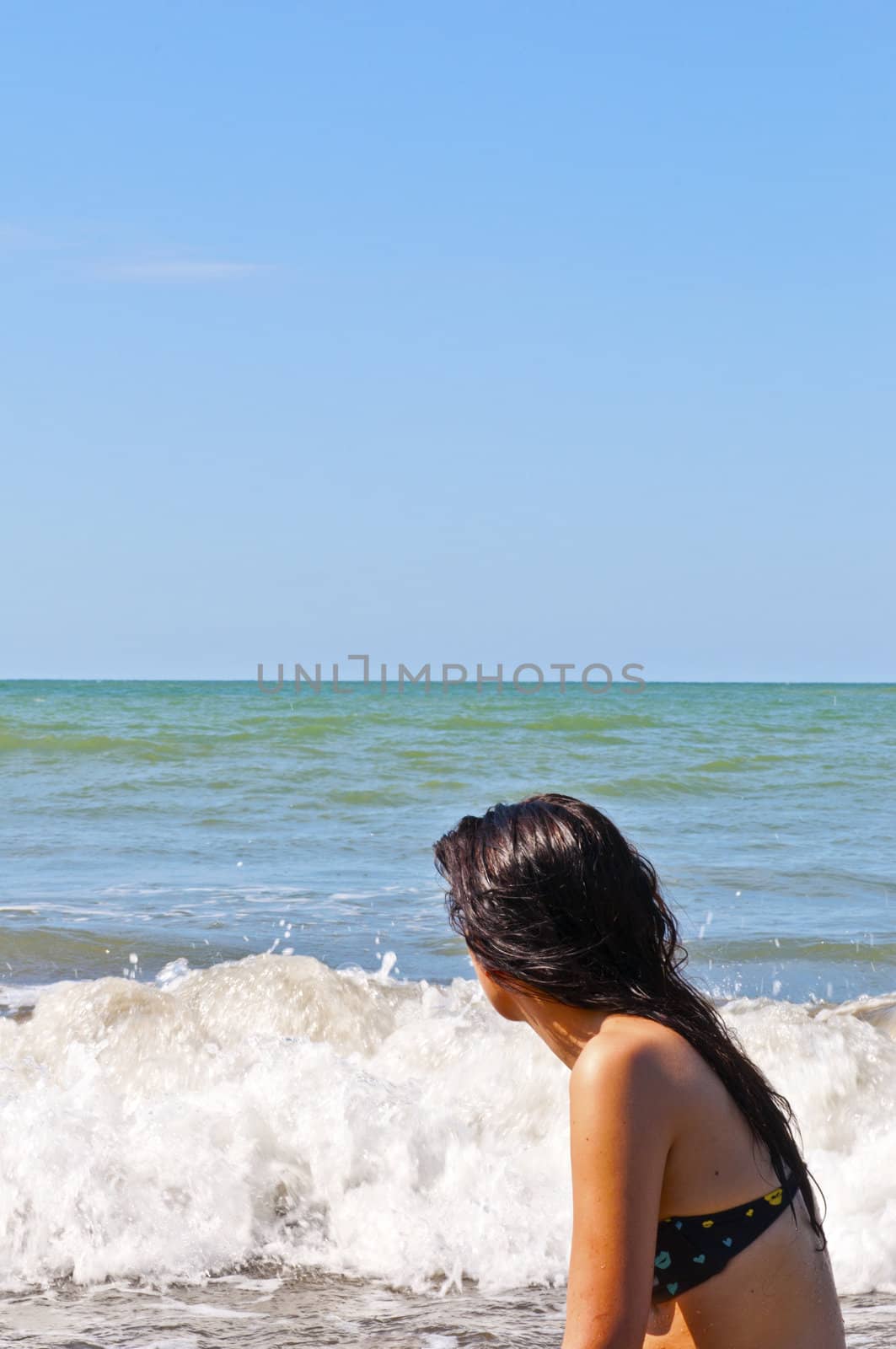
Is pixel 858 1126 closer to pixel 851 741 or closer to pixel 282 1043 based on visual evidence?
pixel 282 1043

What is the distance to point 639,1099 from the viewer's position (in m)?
1.48

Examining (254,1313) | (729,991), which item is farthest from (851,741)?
(254,1313)

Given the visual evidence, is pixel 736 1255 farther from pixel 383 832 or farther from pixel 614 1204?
pixel 383 832

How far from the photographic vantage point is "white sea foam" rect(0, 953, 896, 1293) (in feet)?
13.8

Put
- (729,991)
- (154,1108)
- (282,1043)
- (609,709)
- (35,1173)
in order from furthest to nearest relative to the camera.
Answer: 1. (609,709)
2. (729,991)
3. (282,1043)
4. (154,1108)
5. (35,1173)

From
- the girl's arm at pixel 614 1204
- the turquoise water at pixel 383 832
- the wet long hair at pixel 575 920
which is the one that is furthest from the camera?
the turquoise water at pixel 383 832

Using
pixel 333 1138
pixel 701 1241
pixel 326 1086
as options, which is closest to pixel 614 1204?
pixel 701 1241

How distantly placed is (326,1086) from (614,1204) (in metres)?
3.57

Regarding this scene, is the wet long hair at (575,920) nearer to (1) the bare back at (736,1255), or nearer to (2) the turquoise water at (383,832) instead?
(1) the bare back at (736,1255)

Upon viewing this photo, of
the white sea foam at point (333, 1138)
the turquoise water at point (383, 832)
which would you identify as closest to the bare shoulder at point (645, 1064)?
the white sea foam at point (333, 1138)

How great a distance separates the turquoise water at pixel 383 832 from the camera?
8156 mm

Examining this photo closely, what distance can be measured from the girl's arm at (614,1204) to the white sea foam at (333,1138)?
9.24 ft

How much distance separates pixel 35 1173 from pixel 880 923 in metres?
6.07

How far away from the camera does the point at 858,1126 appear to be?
4906 mm
